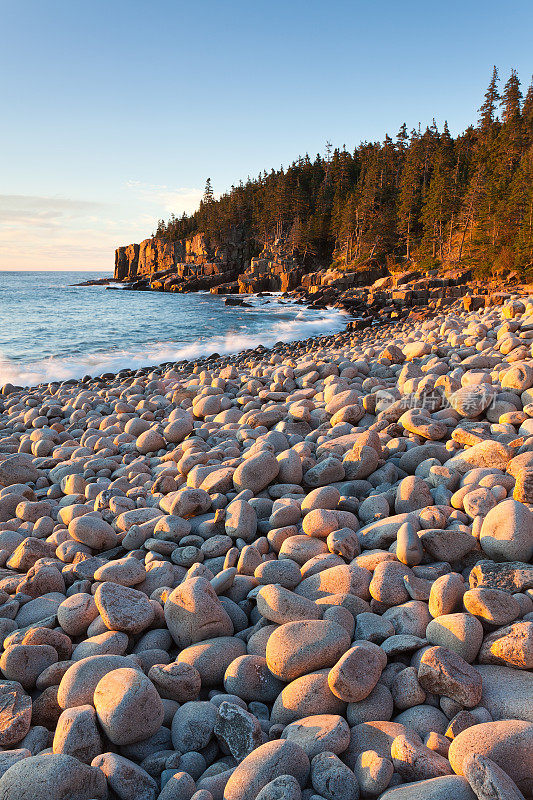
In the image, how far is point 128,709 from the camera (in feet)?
5.50

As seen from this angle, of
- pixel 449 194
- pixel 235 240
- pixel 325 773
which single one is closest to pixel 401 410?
pixel 325 773

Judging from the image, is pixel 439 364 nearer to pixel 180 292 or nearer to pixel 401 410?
pixel 401 410

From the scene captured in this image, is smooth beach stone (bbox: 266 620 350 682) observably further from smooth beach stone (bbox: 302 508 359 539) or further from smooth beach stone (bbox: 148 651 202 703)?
smooth beach stone (bbox: 302 508 359 539)

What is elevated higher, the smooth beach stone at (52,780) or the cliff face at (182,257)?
the cliff face at (182,257)

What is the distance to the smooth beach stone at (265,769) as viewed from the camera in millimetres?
1402

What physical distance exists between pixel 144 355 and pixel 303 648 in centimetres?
1502

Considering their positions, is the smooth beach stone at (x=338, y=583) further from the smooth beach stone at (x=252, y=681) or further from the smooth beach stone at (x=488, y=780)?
the smooth beach stone at (x=488, y=780)

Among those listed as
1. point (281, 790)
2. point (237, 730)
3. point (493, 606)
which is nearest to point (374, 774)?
point (281, 790)

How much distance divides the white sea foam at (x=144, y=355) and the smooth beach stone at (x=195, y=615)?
38.9 feet

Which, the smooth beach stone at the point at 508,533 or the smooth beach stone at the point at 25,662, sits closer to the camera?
the smooth beach stone at the point at 25,662

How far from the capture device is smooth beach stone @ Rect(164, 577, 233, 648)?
2.19 metres

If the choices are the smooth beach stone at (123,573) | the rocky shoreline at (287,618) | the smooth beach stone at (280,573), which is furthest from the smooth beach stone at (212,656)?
the smooth beach stone at (123,573)

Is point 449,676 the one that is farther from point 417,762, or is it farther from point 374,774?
point 374,774

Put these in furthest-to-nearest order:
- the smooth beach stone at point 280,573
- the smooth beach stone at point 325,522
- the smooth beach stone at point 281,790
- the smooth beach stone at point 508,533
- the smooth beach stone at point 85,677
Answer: the smooth beach stone at point 325,522 < the smooth beach stone at point 280,573 < the smooth beach stone at point 508,533 < the smooth beach stone at point 85,677 < the smooth beach stone at point 281,790
